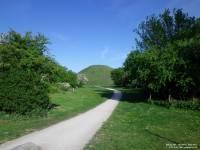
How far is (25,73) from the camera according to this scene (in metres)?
23.9

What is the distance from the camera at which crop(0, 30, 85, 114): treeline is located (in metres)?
22.5

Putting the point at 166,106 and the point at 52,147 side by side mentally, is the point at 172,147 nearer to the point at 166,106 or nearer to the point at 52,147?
the point at 52,147

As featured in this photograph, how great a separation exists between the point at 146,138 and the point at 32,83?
43.3ft

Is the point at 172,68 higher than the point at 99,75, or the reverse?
the point at 99,75

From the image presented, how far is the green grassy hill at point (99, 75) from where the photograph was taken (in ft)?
495

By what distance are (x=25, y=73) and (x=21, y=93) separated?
7.06 feet

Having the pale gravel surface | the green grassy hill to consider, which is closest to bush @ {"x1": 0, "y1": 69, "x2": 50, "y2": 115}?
the pale gravel surface

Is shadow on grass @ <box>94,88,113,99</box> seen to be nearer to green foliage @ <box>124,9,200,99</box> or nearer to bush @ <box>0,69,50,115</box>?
green foliage @ <box>124,9,200,99</box>

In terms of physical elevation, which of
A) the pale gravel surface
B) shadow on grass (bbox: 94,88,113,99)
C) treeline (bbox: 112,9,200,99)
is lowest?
the pale gravel surface

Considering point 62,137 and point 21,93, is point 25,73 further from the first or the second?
point 62,137

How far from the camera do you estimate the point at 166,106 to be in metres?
31.5

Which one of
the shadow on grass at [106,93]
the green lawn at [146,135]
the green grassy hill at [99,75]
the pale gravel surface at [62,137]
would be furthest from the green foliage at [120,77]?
the pale gravel surface at [62,137]

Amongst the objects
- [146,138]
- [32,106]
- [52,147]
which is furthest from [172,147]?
[32,106]

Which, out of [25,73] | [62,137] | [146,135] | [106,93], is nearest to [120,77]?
[106,93]
